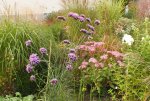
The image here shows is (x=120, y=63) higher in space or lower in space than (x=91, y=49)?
lower

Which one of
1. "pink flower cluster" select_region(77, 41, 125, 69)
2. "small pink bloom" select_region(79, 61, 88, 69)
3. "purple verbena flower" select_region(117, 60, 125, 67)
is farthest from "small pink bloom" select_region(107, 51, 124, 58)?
"small pink bloom" select_region(79, 61, 88, 69)

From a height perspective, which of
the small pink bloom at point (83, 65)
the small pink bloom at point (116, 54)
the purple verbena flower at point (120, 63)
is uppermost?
the small pink bloom at point (116, 54)

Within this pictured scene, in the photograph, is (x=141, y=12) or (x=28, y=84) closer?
(x=28, y=84)

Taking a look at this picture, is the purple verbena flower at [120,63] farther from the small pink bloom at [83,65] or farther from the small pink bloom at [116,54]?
A: the small pink bloom at [83,65]

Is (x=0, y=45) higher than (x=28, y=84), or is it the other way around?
(x=0, y=45)

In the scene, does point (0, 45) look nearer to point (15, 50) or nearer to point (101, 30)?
point (15, 50)

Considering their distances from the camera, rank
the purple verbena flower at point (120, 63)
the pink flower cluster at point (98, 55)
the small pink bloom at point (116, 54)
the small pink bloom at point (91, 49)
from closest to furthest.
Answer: the purple verbena flower at point (120, 63)
the pink flower cluster at point (98, 55)
the small pink bloom at point (116, 54)
the small pink bloom at point (91, 49)

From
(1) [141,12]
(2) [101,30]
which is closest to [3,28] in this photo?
(2) [101,30]

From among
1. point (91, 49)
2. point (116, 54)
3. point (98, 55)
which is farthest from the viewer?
point (98, 55)

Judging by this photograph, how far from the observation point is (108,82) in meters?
5.47

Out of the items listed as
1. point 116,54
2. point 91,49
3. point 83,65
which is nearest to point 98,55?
point 91,49

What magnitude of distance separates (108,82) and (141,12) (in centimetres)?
347

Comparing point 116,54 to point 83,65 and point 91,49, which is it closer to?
point 91,49

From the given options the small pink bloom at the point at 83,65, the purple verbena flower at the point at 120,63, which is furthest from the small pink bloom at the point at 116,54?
the small pink bloom at the point at 83,65
